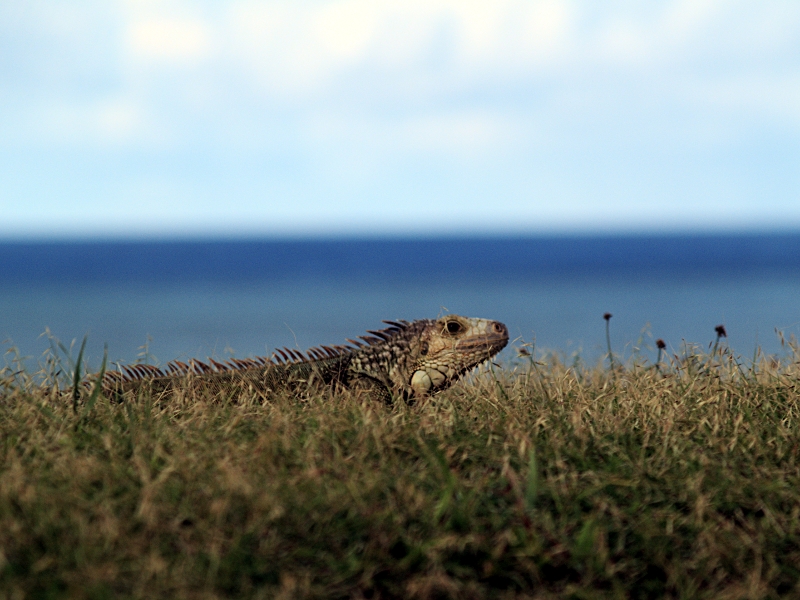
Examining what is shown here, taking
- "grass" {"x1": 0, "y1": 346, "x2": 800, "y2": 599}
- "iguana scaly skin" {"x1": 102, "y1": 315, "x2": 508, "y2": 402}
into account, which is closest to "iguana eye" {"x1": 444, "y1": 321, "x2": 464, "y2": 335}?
"iguana scaly skin" {"x1": 102, "y1": 315, "x2": 508, "y2": 402}

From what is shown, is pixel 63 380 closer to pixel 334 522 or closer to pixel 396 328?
pixel 396 328

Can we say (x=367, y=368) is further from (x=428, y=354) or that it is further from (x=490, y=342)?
(x=490, y=342)

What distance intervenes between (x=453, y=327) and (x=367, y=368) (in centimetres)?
71

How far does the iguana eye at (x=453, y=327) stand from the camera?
235 inches

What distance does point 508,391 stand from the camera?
5684 mm

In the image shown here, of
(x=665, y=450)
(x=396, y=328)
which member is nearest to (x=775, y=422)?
(x=665, y=450)

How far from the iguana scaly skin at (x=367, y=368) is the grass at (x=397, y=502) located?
0.75 m

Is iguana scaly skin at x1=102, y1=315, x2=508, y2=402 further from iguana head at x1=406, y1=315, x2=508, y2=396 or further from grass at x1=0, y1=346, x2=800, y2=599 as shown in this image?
grass at x1=0, y1=346, x2=800, y2=599

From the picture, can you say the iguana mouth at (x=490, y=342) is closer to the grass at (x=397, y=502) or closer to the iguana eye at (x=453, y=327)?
the iguana eye at (x=453, y=327)

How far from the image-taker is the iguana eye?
19.6ft

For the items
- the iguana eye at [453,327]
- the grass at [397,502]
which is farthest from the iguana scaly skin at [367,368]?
the grass at [397,502]

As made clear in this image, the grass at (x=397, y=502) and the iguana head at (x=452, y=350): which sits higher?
the iguana head at (x=452, y=350)

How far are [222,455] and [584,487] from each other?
5.69ft

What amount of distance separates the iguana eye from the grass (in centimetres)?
99
